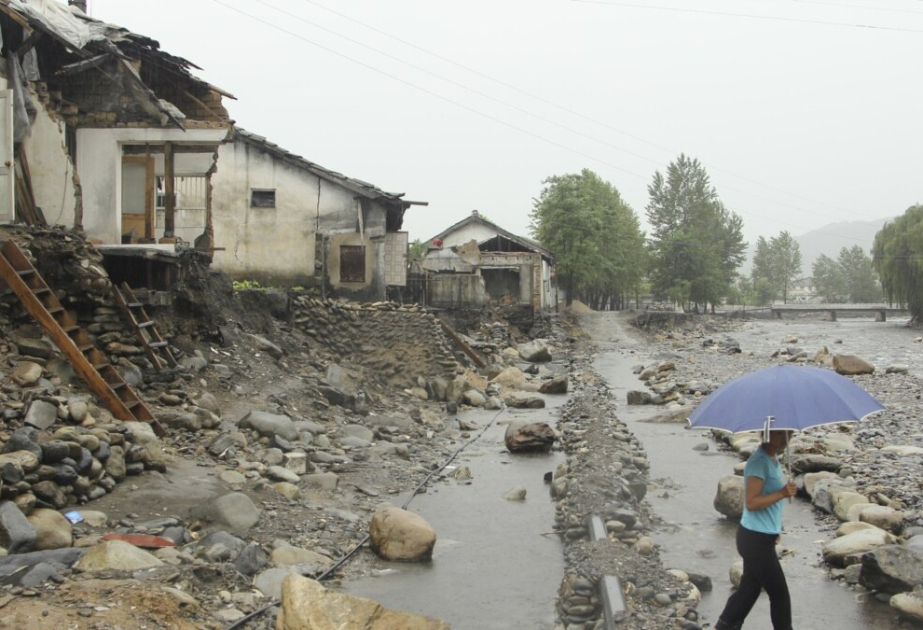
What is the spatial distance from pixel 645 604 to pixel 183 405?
23.9ft

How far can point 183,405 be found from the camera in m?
12.0

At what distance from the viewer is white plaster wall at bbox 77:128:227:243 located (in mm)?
14852

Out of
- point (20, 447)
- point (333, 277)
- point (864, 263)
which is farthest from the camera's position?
point (864, 263)

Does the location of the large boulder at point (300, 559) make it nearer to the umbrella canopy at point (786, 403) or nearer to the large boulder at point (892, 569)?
the umbrella canopy at point (786, 403)

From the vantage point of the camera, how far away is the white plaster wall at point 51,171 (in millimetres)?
13984

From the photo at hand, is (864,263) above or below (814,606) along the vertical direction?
above

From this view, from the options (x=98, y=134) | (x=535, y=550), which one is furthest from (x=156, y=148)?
(x=535, y=550)

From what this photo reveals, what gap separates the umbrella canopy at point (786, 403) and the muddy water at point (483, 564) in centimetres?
248

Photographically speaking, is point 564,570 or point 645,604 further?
point 564,570

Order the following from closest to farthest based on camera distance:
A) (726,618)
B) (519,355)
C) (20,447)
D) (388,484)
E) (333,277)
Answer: (726,618)
(20,447)
(388,484)
(333,277)
(519,355)

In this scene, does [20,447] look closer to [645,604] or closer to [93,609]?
[93,609]

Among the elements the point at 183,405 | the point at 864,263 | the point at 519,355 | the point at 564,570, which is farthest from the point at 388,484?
the point at 864,263

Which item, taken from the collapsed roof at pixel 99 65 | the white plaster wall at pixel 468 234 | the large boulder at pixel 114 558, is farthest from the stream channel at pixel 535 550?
the white plaster wall at pixel 468 234

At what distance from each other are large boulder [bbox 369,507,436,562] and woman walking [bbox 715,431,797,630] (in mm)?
3831
